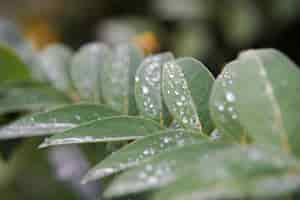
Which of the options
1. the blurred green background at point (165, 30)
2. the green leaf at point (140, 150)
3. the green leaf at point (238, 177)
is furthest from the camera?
the blurred green background at point (165, 30)

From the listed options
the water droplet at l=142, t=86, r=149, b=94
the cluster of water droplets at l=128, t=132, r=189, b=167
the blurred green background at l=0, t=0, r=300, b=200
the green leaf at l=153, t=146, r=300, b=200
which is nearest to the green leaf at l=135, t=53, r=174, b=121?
the water droplet at l=142, t=86, r=149, b=94

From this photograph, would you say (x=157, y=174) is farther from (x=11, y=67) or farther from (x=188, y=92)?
(x=11, y=67)

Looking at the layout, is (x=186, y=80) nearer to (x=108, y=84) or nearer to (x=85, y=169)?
(x=108, y=84)

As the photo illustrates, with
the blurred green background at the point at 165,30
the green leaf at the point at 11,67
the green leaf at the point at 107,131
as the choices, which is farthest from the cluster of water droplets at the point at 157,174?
the blurred green background at the point at 165,30

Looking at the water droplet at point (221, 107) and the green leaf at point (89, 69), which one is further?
the green leaf at point (89, 69)

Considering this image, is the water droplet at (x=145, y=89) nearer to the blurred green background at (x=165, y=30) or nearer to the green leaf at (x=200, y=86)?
the green leaf at (x=200, y=86)

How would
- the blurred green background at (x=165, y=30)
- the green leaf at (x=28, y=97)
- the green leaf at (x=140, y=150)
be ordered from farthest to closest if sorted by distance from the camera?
the blurred green background at (x=165, y=30)
the green leaf at (x=28, y=97)
the green leaf at (x=140, y=150)

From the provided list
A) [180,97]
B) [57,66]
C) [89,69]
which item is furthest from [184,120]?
[57,66]
